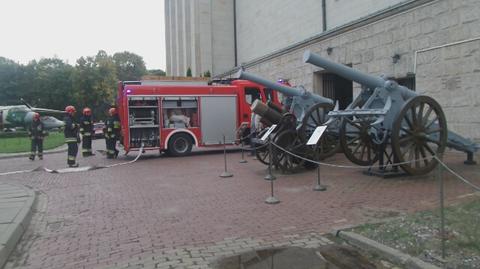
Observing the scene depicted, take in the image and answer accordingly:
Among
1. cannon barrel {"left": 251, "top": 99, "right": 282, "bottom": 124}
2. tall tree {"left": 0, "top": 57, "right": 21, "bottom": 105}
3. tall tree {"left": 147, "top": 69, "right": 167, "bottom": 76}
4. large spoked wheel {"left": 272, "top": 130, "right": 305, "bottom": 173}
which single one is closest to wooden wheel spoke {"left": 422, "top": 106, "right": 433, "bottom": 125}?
large spoked wheel {"left": 272, "top": 130, "right": 305, "bottom": 173}

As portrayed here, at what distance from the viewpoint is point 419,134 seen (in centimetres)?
954

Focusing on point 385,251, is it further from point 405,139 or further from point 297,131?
point 297,131

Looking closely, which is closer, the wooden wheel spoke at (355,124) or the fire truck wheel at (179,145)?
the wooden wheel spoke at (355,124)

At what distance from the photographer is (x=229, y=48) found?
4231cm

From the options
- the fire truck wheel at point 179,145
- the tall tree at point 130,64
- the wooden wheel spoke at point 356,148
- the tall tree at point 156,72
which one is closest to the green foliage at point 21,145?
the fire truck wheel at point 179,145

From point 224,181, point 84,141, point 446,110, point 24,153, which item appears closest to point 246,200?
point 224,181

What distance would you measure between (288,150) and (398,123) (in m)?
2.83

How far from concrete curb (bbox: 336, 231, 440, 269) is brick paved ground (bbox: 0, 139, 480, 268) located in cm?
39

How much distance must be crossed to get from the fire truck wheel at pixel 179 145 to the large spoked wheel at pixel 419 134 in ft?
28.8

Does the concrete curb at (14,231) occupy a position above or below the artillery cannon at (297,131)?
below

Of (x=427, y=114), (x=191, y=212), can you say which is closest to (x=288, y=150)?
(x=427, y=114)

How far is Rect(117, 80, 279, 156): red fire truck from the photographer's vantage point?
51.5ft

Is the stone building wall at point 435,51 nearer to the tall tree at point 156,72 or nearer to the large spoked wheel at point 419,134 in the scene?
the large spoked wheel at point 419,134

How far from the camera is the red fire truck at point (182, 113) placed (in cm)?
1570
